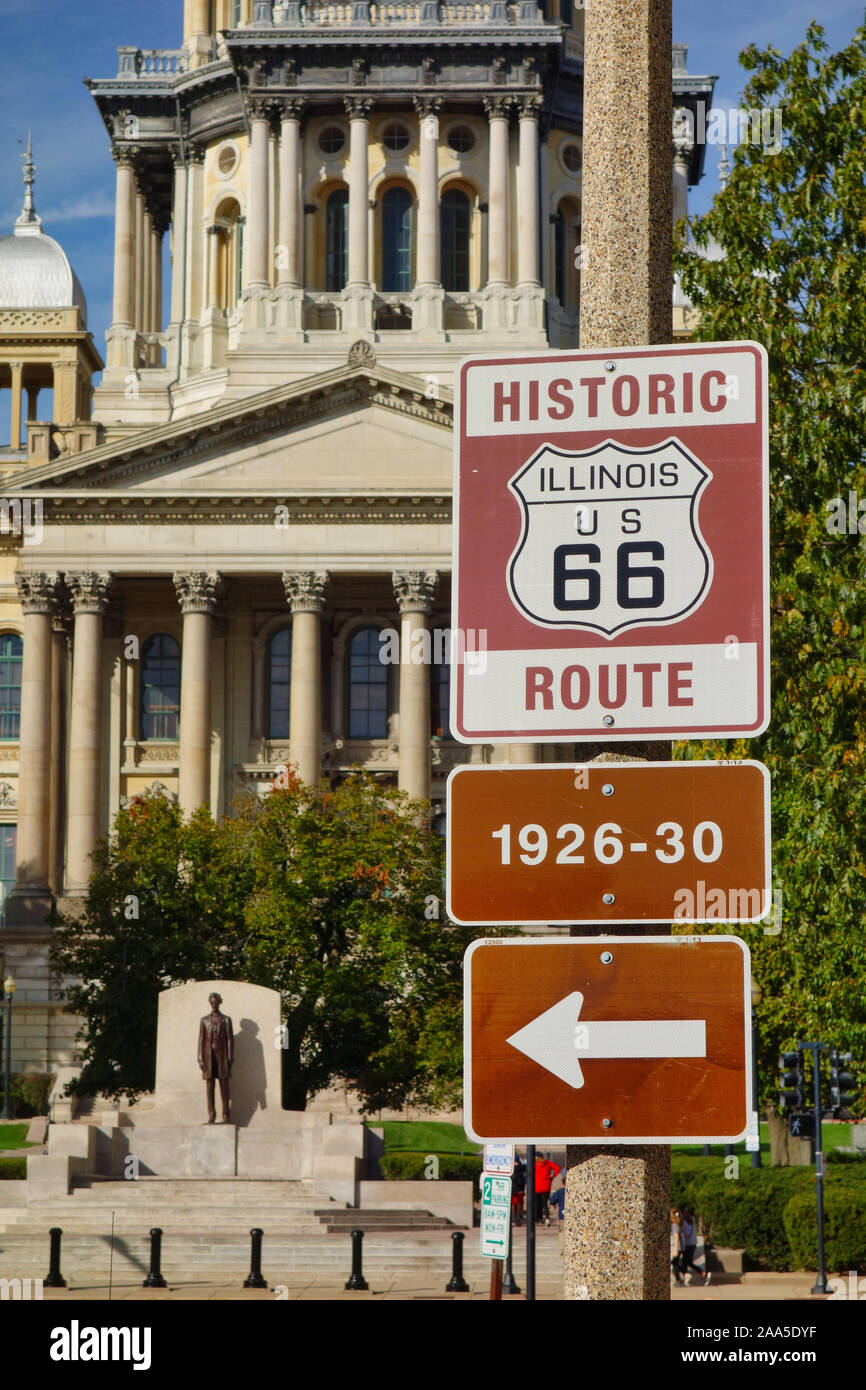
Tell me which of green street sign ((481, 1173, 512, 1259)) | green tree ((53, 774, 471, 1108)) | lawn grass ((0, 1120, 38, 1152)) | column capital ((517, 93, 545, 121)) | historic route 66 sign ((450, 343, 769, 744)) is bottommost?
lawn grass ((0, 1120, 38, 1152))

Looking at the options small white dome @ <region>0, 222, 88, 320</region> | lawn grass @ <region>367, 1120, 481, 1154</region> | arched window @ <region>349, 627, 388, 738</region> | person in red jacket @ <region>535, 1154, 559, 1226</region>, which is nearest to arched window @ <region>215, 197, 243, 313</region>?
small white dome @ <region>0, 222, 88, 320</region>

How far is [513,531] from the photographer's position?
5.14 m

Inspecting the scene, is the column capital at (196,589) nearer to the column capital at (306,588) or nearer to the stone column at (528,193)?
the column capital at (306,588)

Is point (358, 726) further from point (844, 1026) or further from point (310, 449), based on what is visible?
point (844, 1026)

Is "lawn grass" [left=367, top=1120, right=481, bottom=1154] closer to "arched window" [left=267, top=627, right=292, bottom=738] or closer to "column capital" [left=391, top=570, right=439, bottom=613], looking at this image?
Answer: "column capital" [left=391, top=570, right=439, bottom=613]

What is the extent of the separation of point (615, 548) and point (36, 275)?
9921 centimetres

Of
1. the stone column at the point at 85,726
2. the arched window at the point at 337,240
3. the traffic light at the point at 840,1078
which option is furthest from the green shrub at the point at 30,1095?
the arched window at the point at 337,240

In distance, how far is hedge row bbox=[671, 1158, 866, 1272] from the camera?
32125 millimetres

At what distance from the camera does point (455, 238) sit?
86.7 meters

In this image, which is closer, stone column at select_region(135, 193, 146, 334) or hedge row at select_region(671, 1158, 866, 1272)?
hedge row at select_region(671, 1158, 866, 1272)

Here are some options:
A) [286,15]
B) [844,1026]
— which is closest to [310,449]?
[286,15]

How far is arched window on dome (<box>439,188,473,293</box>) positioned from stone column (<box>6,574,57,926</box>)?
2593 cm

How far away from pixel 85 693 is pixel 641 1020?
6285 centimetres

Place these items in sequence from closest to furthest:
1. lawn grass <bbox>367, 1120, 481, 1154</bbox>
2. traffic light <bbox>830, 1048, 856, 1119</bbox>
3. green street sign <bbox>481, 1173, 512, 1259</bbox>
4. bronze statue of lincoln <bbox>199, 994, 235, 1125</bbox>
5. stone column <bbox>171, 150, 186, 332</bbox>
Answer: green street sign <bbox>481, 1173, 512, 1259</bbox>
traffic light <bbox>830, 1048, 856, 1119</bbox>
bronze statue of lincoln <bbox>199, 994, 235, 1125</bbox>
lawn grass <bbox>367, 1120, 481, 1154</bbox>
stone column <bbox>171, 150, 186, 332</bbox>
